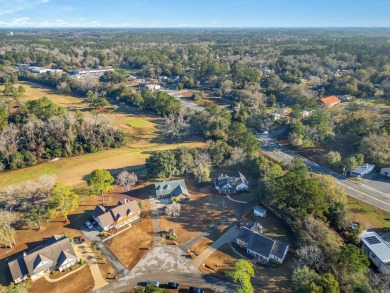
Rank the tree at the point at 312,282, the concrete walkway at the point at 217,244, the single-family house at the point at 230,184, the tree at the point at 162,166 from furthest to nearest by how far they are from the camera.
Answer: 1. the tree at the point at 162,166
2. the single-family house at the point at 230,184
3. the concrete walkway at the point at 217,244
4. the tree at the point at 312,282

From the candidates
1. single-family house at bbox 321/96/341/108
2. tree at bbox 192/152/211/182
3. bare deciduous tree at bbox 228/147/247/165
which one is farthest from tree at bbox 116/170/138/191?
single-family house at bbox 321/96/341/108

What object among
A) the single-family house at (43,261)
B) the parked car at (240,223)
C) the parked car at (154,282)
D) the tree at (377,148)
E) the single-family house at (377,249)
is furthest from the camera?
the tree at (377,148)

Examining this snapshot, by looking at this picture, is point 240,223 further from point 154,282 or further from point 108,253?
point 108,253

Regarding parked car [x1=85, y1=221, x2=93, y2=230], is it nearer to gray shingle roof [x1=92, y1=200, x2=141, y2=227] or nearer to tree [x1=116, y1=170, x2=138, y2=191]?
gray shingle roof [x1=92, y1=200, x2=141, y2=227]

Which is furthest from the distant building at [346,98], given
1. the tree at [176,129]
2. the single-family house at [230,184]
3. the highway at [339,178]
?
the single-family house at [230,184]

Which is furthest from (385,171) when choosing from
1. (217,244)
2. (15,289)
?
(15,289)

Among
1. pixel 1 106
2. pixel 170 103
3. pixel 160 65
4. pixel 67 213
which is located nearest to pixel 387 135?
pixel 170 103

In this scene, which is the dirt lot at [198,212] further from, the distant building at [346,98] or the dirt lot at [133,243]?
the distant building at [346,98]
